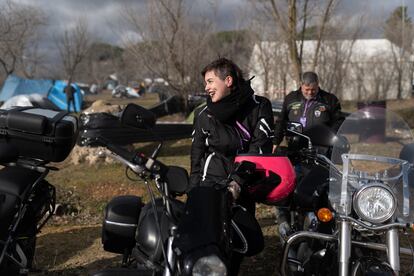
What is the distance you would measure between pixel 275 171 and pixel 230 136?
0.64 m

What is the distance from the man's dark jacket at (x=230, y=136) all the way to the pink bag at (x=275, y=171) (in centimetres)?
49

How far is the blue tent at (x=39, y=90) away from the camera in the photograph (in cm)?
2744

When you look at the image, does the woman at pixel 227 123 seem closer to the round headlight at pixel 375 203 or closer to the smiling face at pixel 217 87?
the smiling face at pixel 217 87

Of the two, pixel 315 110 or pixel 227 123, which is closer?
pixel 227 123

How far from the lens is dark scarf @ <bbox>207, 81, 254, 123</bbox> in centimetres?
332

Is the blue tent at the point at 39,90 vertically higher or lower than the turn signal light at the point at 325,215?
higher

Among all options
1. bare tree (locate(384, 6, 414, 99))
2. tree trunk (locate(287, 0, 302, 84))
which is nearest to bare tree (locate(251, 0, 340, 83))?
tree trunk (locate(287, 0, 302, 84))

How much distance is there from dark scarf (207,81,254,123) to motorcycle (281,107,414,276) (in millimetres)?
722

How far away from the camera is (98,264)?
454 cm

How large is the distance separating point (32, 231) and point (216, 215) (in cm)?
177

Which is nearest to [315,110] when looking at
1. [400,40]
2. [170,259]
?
[170,259]

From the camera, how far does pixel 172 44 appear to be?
16.0 meters

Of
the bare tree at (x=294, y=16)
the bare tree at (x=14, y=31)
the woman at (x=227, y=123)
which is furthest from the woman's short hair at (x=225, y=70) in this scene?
the bare tree at (x=14, y=31)

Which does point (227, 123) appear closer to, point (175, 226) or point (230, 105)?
point (230, 105)
